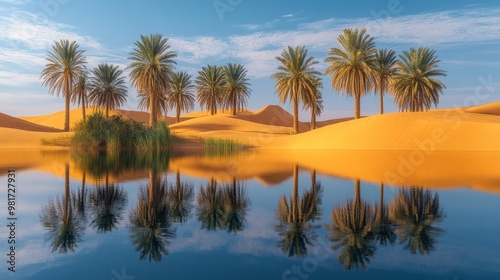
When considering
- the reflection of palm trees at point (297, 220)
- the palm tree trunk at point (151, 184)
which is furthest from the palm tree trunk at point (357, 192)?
the palm tree trunk at point (151, 184)

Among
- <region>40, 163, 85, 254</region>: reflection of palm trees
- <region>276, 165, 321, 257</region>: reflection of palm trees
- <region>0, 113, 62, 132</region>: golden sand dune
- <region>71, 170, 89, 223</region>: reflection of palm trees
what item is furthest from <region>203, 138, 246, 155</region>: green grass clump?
<region>0, 113, 62, 132</region>: golden sand dune

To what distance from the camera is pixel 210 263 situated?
19.6ft

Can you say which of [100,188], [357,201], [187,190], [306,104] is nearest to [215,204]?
[187,190]

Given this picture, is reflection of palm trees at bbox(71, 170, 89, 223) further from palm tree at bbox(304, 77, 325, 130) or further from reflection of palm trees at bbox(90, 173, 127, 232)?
palm tree at bbox(304, 77, 325, 130)

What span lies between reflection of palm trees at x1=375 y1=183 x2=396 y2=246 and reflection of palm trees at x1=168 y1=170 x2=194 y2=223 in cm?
409

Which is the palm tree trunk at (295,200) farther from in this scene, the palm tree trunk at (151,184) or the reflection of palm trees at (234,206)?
the palm tree trunk at (151,184)

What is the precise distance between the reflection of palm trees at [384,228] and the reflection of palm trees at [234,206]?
2.72 m

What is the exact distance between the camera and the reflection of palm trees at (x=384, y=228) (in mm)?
6948

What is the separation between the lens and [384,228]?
759cm

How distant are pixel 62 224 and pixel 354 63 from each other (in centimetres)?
4270

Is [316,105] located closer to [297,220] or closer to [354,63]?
[354,63]

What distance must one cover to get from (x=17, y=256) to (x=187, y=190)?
6.12 m

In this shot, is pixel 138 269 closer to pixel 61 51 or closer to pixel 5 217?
pixel 5 217

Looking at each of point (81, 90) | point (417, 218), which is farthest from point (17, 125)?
point (417, 218)
